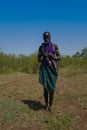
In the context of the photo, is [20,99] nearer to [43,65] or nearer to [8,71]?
[43,65]

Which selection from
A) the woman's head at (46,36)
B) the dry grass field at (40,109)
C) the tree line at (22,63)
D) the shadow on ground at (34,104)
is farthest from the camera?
the tree line at (22,63)

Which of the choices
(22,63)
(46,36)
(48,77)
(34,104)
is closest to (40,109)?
(34,104)

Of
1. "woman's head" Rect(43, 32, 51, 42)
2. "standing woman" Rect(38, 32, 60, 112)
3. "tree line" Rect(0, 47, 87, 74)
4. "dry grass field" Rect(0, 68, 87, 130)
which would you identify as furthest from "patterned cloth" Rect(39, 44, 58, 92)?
"tree line" Rect(0, 47, 87, 74)

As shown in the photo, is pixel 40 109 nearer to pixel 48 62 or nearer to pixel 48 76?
pixel 48 76

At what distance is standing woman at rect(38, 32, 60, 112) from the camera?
8.27 meters

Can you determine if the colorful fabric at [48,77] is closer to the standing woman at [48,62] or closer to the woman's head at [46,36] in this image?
the standing woman at [48,62]

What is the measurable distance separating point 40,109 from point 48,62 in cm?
125

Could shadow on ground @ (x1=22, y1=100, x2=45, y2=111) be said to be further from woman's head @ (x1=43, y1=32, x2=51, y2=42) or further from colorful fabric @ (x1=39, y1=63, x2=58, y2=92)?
woman's head @ (x1=43, y1=32, x2=51, y2=42)

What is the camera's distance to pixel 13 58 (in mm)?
19625

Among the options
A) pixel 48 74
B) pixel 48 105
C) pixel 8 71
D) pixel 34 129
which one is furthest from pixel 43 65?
pixel 8 71

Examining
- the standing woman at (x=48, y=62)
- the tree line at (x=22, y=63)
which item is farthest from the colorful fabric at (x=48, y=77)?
the tree line at (x=22, y=63)

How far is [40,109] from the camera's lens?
28.5 ft

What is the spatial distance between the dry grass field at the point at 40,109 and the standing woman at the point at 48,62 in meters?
0.52

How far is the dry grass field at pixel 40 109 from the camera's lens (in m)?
7.95
